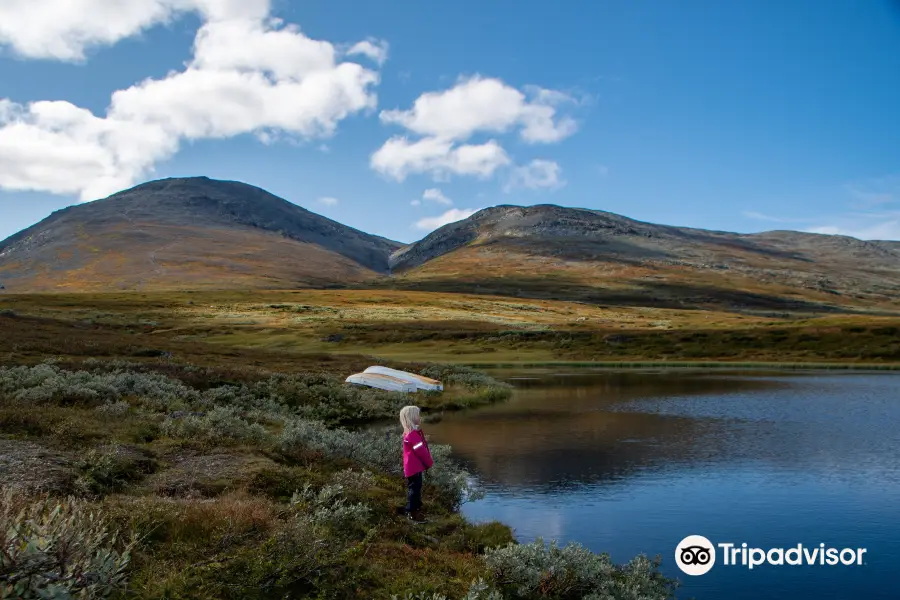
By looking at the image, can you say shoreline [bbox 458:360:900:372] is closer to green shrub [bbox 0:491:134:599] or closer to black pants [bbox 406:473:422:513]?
black pants [bbox 406:473:422:513]

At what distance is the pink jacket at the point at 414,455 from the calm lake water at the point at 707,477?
3.22 m

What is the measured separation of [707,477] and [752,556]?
7.00 meters

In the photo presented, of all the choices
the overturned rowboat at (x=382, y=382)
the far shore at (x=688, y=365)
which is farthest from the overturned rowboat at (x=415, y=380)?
the far shore at (x=688, y=365)

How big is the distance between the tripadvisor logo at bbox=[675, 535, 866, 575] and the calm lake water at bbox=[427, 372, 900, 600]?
221mm

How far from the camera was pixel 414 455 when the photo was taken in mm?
14602

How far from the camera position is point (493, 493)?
1970 centimetres

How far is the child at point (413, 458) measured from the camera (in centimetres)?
1457

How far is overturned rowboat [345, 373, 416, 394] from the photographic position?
41.3m

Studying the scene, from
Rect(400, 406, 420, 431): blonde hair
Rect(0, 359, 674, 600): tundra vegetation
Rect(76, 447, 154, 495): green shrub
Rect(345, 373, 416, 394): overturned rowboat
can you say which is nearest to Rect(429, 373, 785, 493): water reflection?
Rect(0, 359, 674, 600): tundra vegetation

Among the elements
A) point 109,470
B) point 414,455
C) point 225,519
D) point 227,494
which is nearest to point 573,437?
point 414,455

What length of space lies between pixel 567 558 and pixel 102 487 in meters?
8.84

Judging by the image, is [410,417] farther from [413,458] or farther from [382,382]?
[382,382]

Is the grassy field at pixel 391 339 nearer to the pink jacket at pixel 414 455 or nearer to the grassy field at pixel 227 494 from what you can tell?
the grassy field at pixel 227 494

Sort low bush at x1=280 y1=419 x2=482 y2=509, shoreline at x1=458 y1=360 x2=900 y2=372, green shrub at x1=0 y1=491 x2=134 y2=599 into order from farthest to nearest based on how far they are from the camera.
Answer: shoreline at x1=458 y1=360 x2=900 y2=372 → low bush at x1=280 y1=419 x2=482 y2=509 → green shrub at x1=0 y1=491 x2=134 y2=599
